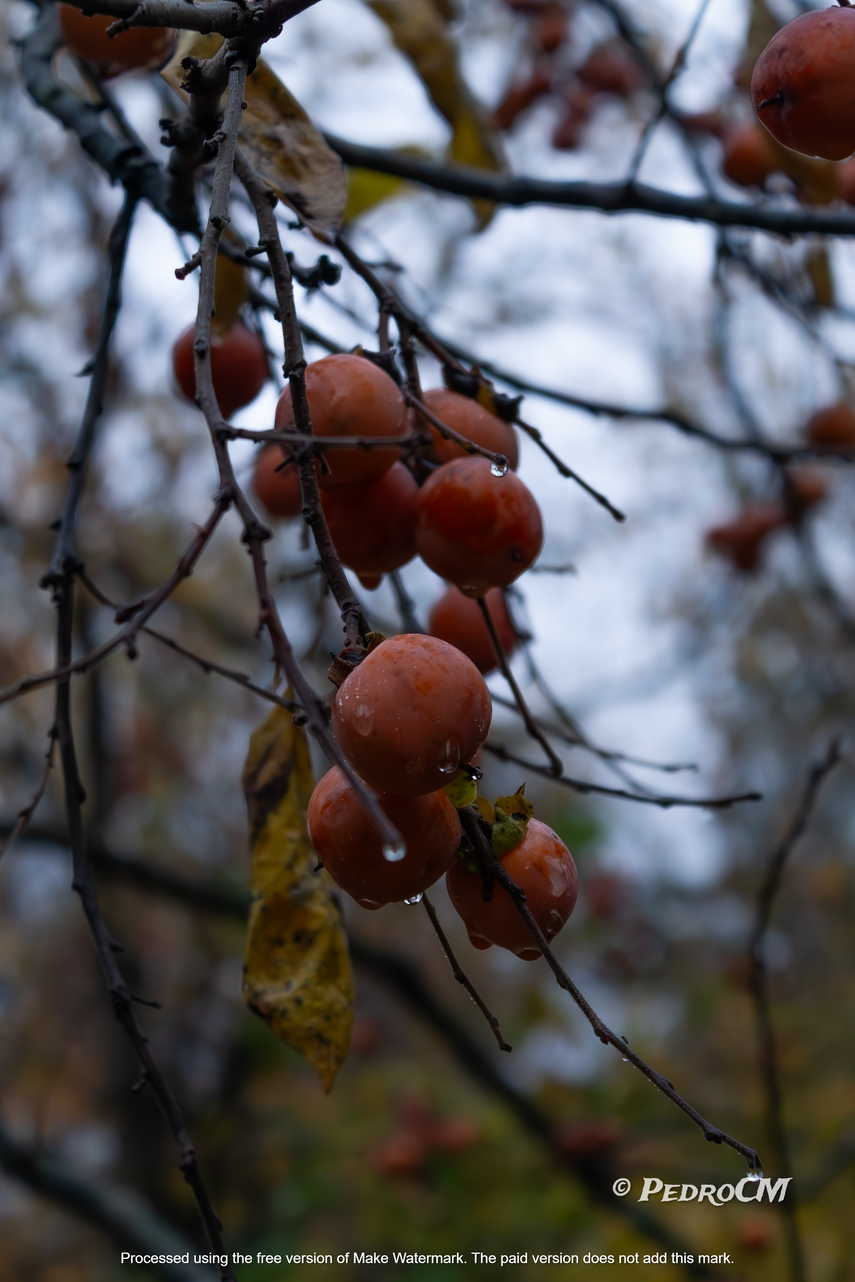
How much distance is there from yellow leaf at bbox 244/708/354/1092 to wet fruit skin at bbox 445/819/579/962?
0.79 feet

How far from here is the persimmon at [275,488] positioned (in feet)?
3.56

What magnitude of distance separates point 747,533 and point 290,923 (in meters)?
2.37

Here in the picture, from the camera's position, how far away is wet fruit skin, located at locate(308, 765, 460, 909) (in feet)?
1.89

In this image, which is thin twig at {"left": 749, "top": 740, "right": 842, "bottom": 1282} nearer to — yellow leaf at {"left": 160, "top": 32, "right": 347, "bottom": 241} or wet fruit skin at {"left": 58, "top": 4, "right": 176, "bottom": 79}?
yellow leaf at {"left": 160, "top": 32, "right": 347, "bottom": 241}

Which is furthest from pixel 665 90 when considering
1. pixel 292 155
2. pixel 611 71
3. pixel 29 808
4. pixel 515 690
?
pixel 611 71

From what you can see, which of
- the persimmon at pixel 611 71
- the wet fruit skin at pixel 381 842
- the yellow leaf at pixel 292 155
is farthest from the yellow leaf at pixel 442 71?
the persimmon at pixel 611 71

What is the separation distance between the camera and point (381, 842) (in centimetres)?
57

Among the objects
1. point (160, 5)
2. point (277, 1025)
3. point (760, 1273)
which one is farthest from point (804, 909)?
Result: point (160, 5)

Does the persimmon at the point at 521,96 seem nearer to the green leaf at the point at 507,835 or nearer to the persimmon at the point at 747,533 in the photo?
the persimmon at the point at 747,533

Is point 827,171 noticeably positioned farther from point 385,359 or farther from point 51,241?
point 51,241

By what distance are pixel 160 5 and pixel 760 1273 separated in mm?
2942

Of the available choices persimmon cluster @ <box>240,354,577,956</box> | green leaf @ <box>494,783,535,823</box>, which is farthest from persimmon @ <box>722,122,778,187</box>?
green leaf @ <box>494,783,535,823</box>

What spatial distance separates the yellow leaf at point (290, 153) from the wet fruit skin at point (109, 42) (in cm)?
26

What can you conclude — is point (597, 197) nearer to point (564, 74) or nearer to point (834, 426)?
point (834, 426)
